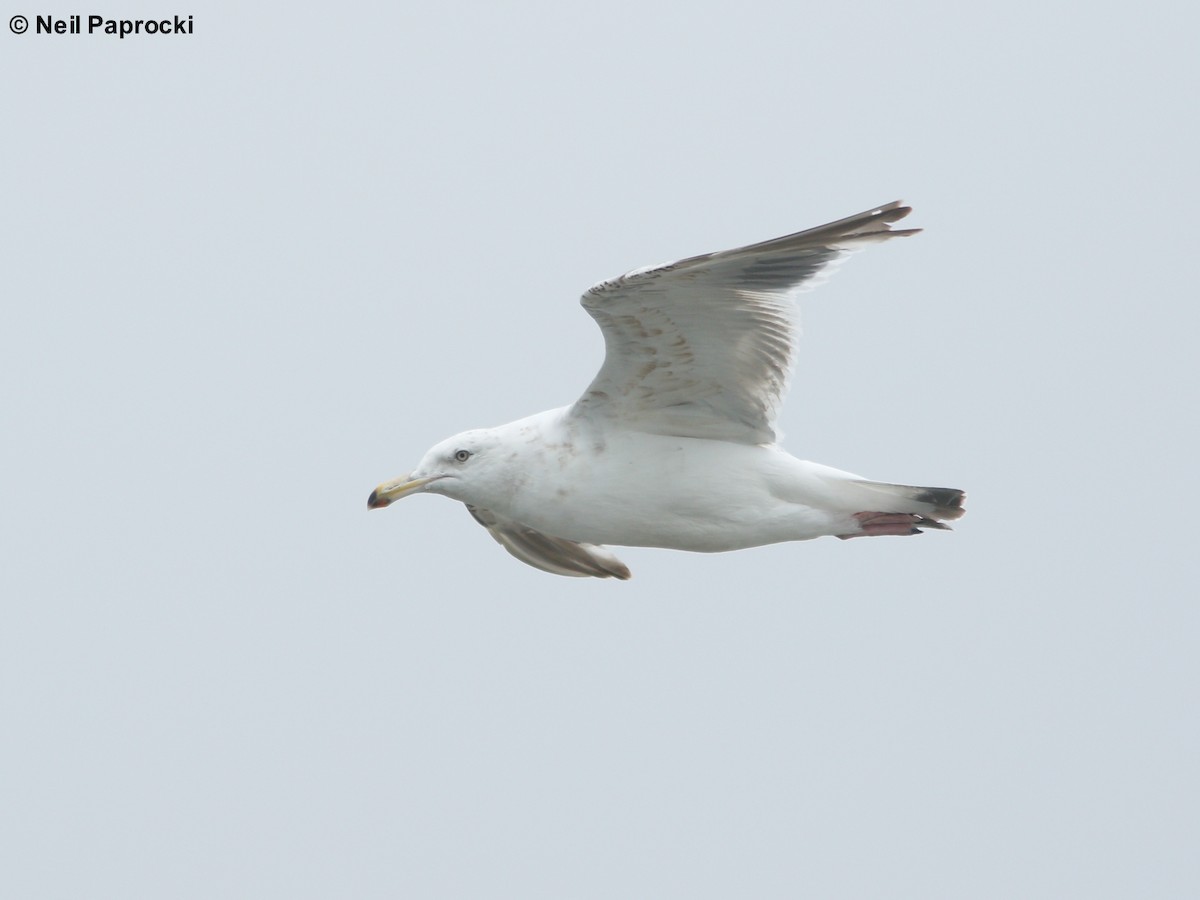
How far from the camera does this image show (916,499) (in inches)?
430

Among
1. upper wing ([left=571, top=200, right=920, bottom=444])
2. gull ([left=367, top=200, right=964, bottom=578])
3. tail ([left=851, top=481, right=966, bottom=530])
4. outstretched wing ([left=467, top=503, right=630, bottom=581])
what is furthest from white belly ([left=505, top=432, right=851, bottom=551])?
outstretched wing ([left=467, top=503, right=630, bottom=581])

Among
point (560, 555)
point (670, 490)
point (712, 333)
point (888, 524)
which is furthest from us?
point (560, 555)

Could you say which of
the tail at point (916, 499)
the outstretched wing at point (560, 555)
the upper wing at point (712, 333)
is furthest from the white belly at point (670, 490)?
the outstretched wing at point (560, 555)

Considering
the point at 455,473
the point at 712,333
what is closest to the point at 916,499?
the point at 712,333

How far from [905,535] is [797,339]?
1.48 metres

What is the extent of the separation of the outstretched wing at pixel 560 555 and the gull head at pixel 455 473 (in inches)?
50.4

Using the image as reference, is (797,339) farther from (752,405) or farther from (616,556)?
(616,556)

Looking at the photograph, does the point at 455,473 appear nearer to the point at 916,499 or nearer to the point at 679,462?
the point at 679,462

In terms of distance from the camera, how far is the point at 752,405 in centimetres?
1067

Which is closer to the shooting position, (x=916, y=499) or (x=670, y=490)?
(x=670, y=490)

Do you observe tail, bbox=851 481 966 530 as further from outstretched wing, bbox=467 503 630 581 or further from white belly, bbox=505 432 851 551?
outstretched wing, bbox=467 503 630 581

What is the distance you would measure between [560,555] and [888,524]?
92.5 inches

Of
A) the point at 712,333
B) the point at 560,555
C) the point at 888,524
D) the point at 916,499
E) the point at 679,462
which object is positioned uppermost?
the point at 712,333

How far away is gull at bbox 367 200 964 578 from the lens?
10.3 meters
